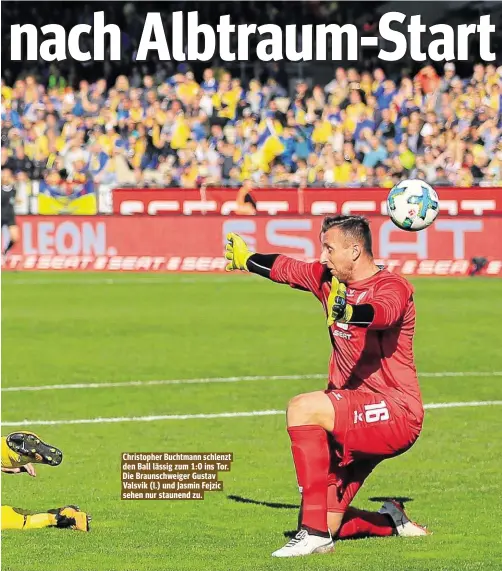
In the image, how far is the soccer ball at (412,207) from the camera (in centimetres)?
865

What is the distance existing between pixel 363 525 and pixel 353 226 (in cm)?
169

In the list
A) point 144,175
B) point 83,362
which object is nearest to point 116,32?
point 144,175

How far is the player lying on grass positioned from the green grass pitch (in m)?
0.09

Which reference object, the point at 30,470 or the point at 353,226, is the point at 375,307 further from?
the point at 30,470

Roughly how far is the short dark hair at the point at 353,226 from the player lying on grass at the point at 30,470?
1927mm

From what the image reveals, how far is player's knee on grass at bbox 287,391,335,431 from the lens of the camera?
24.7 feet

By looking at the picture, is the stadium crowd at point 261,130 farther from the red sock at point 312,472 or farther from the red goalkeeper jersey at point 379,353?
the red sock at point 312,472

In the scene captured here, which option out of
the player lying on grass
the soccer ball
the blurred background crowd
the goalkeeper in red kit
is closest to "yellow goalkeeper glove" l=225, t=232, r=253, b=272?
the goalkeeper in red kit

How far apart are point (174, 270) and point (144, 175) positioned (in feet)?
16.7

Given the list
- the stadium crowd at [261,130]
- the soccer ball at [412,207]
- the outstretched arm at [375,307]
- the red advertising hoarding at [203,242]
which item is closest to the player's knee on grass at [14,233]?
the red advertising hoarding at [203,242]

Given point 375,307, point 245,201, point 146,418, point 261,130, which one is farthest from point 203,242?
point 375,307

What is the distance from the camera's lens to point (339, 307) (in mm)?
7027

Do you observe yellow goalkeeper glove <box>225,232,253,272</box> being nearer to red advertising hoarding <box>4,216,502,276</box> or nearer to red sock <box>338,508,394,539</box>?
red sock <box>338,508,394,539</box>

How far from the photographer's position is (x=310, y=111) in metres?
33.7
